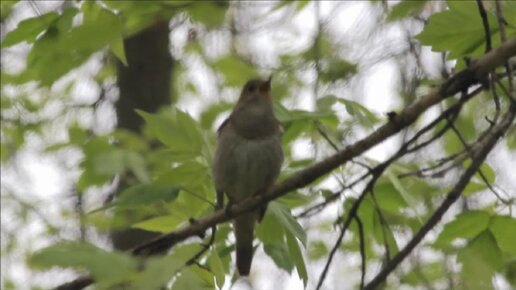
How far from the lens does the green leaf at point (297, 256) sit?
8.97 ft

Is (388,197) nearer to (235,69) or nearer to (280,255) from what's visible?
(280,255)

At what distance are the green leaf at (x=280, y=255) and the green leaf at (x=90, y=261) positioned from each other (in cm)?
131

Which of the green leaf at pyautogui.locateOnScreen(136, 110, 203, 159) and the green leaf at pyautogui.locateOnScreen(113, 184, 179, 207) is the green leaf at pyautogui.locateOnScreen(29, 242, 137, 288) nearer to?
the green leaf at pyautogui.locateOnScreen(113, 184, 179, 207)

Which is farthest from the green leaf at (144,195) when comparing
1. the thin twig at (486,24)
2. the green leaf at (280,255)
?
the thin twig at (486,24)

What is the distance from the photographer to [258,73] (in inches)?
211

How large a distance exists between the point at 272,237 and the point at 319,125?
0.46 metres

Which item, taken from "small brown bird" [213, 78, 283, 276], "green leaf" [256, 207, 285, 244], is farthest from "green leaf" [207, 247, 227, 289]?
"small brown bird" [213, 78, 283, 276]

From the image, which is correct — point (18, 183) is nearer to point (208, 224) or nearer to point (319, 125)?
point (319, 125)

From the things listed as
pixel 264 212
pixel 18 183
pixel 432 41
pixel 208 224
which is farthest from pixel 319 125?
pixel 18 183

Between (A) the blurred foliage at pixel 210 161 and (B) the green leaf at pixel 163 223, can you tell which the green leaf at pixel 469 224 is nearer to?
(A) the blurred foliage at pixel 210 161

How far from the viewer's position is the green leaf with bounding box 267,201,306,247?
106 inches

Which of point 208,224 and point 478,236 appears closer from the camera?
point 208,224

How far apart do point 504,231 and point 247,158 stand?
1.19 meters

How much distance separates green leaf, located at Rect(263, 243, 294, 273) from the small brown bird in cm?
40
